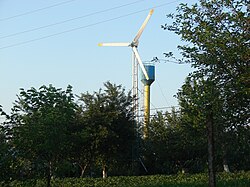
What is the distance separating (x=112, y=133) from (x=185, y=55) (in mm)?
24782

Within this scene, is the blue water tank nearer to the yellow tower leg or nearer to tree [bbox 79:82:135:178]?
the yellow tower leg

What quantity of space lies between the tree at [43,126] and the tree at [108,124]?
1863 cm

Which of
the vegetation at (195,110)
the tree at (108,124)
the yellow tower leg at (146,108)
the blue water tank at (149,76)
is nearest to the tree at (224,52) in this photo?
the vegetation at (195,110)

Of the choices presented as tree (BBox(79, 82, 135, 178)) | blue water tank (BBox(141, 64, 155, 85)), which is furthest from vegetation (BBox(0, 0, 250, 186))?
blue water tank (BBox(141, 64, 155, 85))

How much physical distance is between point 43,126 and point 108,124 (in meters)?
20.9

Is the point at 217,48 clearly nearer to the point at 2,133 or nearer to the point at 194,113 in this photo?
the point at 194,113

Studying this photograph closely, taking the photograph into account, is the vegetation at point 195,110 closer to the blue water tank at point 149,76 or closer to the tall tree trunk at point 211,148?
the tall tree trunk at point 211,148

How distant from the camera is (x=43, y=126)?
1686cm

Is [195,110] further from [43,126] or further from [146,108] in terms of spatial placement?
[146,108]

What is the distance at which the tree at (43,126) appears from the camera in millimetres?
16734

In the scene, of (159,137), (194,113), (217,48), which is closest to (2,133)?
(194,113)

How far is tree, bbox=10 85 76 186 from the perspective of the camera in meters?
16.7

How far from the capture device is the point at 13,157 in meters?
14.7

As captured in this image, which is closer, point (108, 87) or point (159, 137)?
point (108, 87)
